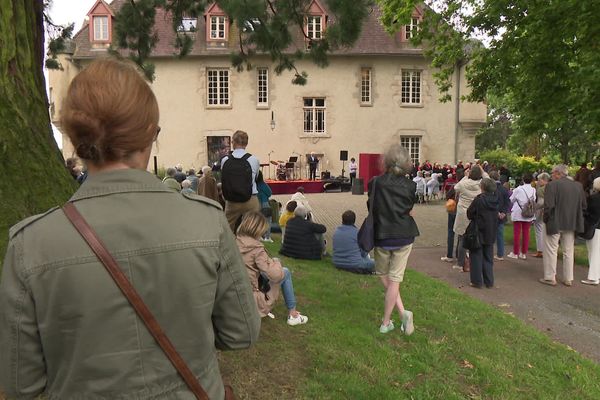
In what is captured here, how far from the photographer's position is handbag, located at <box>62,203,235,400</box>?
127 centimetres

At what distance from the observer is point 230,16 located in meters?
8.24

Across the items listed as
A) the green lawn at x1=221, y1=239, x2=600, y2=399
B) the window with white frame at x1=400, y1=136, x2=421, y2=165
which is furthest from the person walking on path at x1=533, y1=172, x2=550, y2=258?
the window with white frame at x1=400, y1=136, x2=421, y2=165

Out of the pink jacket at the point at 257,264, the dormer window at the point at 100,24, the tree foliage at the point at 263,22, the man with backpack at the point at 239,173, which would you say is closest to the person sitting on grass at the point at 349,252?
the man with backpack at the point at 239,173

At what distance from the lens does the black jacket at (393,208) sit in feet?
15.8

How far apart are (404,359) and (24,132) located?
3637mm

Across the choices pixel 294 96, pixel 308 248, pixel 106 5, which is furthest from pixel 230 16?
pixel 106 5

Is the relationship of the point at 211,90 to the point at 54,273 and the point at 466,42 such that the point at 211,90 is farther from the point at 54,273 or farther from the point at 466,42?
the point at 54,273

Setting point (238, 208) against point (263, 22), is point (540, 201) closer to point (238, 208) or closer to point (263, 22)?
point (238, 208)

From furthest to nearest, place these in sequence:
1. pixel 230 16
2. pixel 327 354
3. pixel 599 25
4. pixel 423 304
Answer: pixel 599 25 < pixel 230 16 < pixel 423 304 < pixel 327 354

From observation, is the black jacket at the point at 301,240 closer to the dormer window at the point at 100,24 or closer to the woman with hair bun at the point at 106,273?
the woman with hair bun at the point at 106,273

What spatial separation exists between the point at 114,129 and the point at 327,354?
3.46 meters

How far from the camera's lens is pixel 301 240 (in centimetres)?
833

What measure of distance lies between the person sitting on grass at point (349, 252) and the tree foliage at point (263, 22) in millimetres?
3481

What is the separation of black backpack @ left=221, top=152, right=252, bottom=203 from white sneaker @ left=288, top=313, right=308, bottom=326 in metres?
1.97
